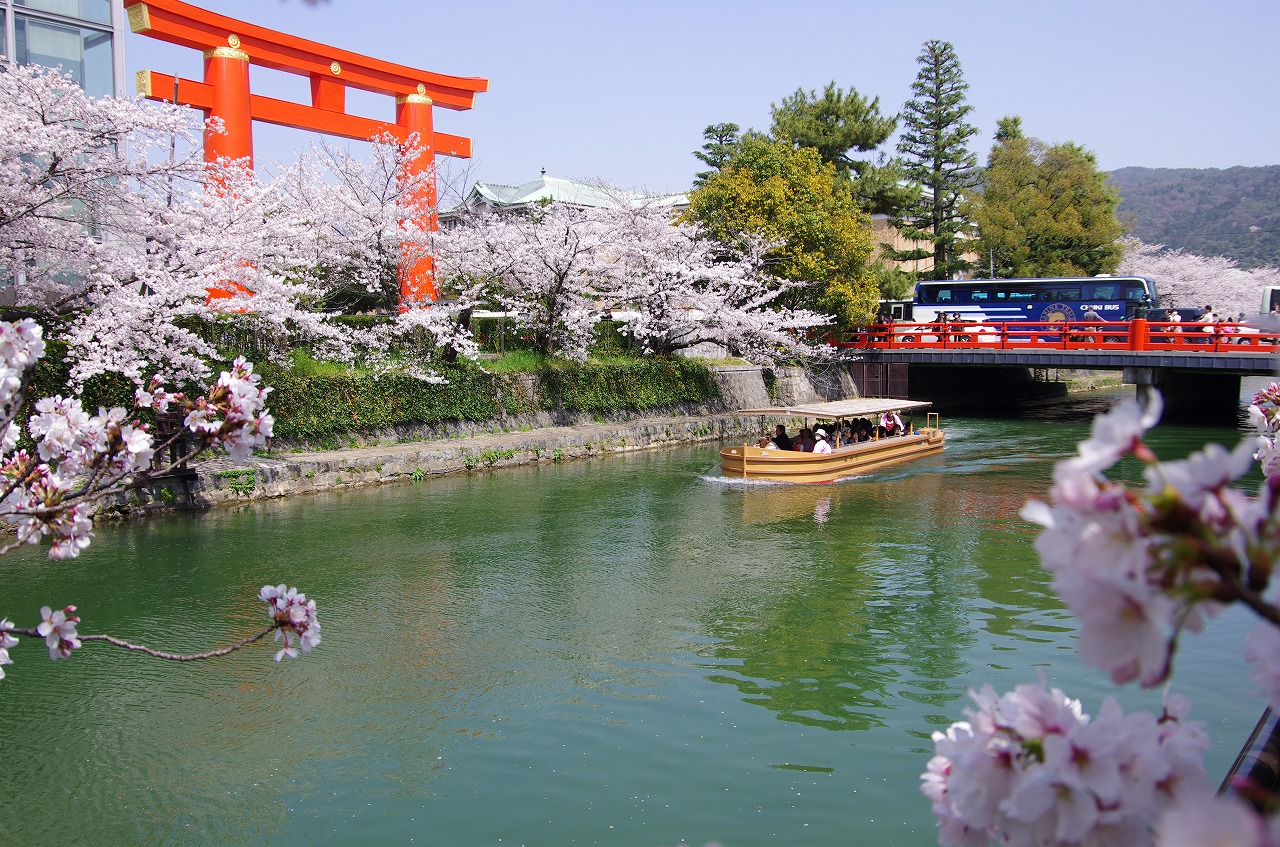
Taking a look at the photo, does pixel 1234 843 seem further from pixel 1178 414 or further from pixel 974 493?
pixel 1178 414

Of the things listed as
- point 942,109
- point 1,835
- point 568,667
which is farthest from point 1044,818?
point 942,109

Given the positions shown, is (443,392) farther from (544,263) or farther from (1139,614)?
(1139,614)

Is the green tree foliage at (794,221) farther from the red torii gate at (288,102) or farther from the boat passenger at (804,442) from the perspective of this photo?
the boat passenger at (804,442)

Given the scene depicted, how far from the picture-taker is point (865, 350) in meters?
32.9

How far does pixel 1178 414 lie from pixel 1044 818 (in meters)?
33.9

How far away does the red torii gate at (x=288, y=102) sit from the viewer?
1977 centimetres

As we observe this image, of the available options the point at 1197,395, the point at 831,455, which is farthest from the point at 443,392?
the point at 1197,395

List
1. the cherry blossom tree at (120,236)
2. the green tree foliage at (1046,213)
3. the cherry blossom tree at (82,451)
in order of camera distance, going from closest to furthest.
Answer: the cherry blossom tree at (82,451)
the cherry blossom tree at (120,236)
the green tree foliage at (1046,213)

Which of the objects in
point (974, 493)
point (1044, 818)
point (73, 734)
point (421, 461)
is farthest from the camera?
point (421, 461)

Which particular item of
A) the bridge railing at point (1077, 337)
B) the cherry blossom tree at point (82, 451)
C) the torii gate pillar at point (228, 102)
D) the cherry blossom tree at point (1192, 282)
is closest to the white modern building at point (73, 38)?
the torii gate pillar at point (228, 102)

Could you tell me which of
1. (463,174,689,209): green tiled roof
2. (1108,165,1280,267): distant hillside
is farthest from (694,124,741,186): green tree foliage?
(1108,165,1280,267): distant hillside

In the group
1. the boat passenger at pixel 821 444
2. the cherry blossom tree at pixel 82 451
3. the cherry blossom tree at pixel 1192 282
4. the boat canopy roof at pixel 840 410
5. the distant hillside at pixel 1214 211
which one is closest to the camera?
the cherry blossom tree at pixel 82 451

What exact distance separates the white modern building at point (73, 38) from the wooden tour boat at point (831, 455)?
13.6 meters

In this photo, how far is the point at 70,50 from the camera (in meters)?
19.7
